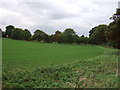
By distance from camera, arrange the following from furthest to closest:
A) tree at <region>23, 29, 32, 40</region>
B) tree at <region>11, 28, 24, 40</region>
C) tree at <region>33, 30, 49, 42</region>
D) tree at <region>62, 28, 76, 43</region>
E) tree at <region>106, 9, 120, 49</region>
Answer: tree at <region>23, 29, 32, 40</region> → tree at <region>33, 30, 49, 42</region> → tree at <region>62, 28, 76, 43</region> → tree at <region>11, 28, 24, 40</region> → tree at <region>106, 9, 120, 49</region>

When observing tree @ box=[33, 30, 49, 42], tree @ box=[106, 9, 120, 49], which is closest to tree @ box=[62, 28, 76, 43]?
tree @ box=[33, 30, 49, 42]

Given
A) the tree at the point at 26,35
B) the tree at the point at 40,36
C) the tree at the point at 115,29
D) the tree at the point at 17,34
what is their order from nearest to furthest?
the tree at the point at 115,29
the tree at the point at 17,34
the tree at the point at 40,36
the tree at the point at 26,35

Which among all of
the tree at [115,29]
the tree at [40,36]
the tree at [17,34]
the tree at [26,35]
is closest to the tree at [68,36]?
the tree at [40,36]

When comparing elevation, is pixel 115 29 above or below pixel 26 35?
below

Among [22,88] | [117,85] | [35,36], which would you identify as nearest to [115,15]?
[117,85]

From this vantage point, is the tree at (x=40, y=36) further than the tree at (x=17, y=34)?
Yes

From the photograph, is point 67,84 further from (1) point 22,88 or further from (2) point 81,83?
(1) point 22,88

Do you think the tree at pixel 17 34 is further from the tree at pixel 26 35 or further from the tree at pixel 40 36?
the tree at pixel 40 36

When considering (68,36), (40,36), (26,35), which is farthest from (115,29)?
(26,35)

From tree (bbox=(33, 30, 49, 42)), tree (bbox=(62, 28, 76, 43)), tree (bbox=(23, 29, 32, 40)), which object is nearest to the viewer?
tree (bbox=(62, 28, 76, 43))

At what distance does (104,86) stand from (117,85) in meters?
0.41

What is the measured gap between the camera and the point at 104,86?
496 centimetres

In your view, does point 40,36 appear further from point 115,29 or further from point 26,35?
point 115,29

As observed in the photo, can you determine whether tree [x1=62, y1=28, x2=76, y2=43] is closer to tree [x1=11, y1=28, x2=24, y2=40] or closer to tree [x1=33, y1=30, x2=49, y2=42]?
tree [x1=33, y1=30, x2=49, y2=42]
